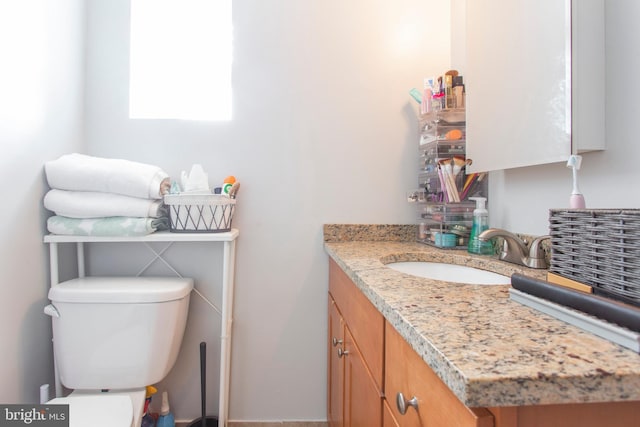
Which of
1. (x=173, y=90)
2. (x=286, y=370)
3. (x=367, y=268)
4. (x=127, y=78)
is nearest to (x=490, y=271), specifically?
(x=367, y=268)

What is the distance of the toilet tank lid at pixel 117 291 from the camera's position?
111cm

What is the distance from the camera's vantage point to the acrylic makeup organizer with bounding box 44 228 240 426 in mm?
1153

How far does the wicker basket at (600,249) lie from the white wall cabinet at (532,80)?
0.28 meters

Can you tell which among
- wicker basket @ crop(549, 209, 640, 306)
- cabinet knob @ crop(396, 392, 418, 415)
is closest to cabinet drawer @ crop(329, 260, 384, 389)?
Answer: cabinet knob @ crop(396, 392, 418, 415)

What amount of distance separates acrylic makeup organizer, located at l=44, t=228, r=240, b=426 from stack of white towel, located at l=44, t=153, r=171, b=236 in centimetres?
3

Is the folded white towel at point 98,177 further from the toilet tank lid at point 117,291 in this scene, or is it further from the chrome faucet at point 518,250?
the chrome faucet at point 518,250

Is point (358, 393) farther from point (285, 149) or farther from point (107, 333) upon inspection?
point (285, 149)

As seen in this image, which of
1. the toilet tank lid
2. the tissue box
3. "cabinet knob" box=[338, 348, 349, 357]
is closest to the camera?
"cabinet knob" box=[338, 348, 349, 357]

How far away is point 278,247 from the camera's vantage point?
4.68ft

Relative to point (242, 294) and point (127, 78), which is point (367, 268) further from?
point (127, 78)

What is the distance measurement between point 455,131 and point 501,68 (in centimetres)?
27

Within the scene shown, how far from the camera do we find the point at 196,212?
1222mm

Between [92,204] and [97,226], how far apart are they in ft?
0.25

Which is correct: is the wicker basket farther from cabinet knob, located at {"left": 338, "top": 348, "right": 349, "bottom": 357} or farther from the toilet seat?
the toilet seat
